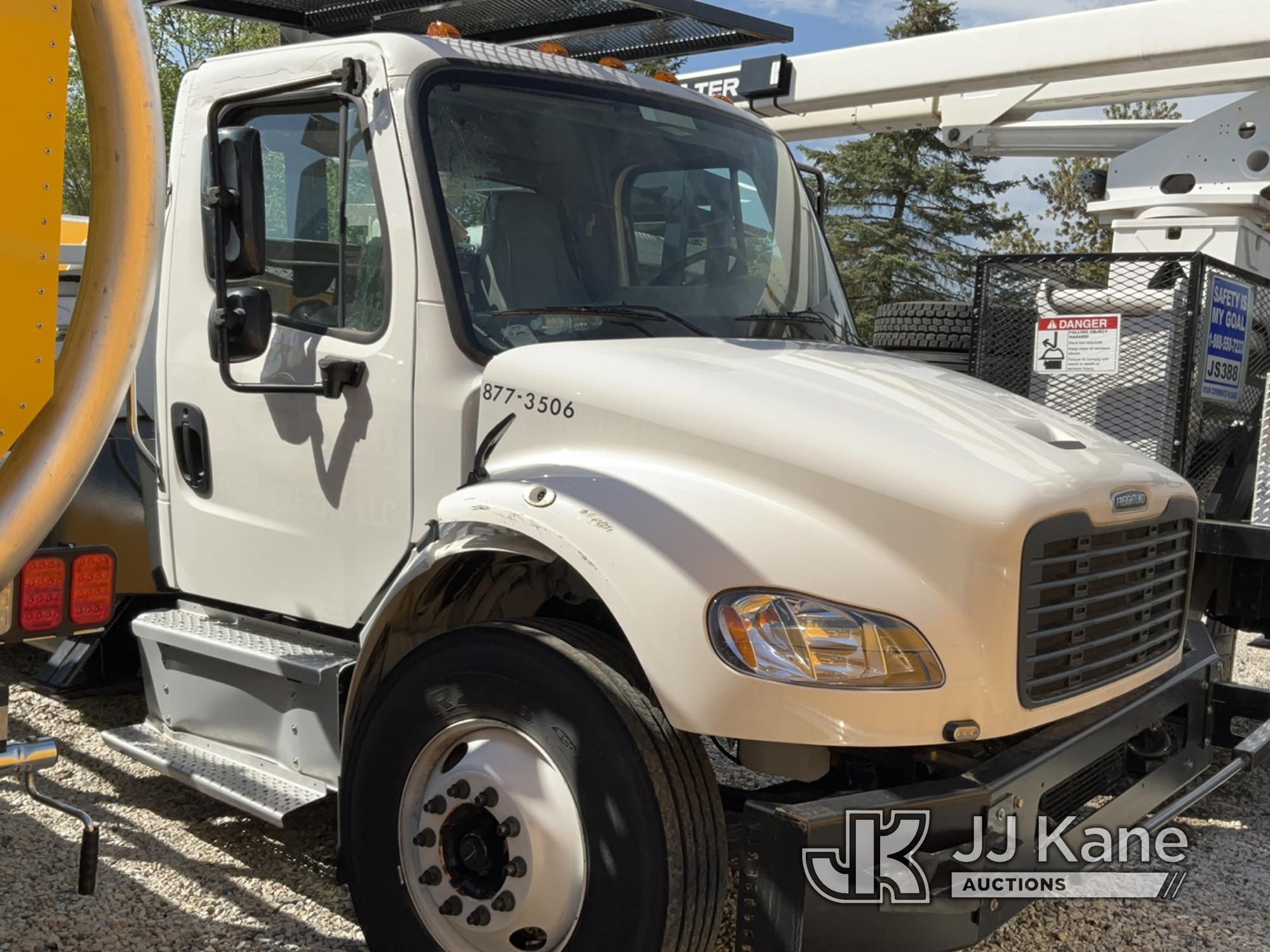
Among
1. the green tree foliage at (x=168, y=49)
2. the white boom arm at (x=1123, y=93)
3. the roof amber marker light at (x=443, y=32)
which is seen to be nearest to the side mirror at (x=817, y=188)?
the roof amber marker light at (x=443, y=32)

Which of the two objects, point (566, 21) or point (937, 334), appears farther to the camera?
point (937, 334)

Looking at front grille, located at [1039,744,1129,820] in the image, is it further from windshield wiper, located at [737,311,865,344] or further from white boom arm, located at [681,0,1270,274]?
white boom arm, located at [681,0,1270,274]

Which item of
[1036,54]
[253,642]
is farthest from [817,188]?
[1036,54]

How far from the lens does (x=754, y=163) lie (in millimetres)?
4320

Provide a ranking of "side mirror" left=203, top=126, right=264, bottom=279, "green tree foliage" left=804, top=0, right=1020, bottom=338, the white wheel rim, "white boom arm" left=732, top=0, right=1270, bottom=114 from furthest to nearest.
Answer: "green tree foliage" left=804, top=0, right=1020, bottom=338
"white boom arm" left=732, top=0, right=1270, bottom=114
"side mirror" left=203, top=126, right=264, bottom=279
the white wheel rim

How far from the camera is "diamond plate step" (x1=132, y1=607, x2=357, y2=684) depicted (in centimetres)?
377

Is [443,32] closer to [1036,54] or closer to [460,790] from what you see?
[460,790]

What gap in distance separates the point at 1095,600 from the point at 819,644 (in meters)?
0.78

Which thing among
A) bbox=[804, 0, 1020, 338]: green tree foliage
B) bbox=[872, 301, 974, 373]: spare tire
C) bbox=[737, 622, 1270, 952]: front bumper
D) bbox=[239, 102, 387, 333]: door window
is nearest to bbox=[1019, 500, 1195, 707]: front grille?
bbox=[737, 622, 1270, 952]: front bumper

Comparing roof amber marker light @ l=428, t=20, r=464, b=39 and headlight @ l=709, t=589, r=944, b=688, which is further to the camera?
roof amber marker light @ l=428, t=20, r=464, b=39

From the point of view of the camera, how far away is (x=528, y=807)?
291cm

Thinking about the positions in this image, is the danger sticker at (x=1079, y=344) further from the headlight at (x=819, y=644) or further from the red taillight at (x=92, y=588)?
the red taillight at (x=92, y=588)

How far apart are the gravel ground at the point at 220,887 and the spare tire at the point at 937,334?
2.21 meters

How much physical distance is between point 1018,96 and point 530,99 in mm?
5621
